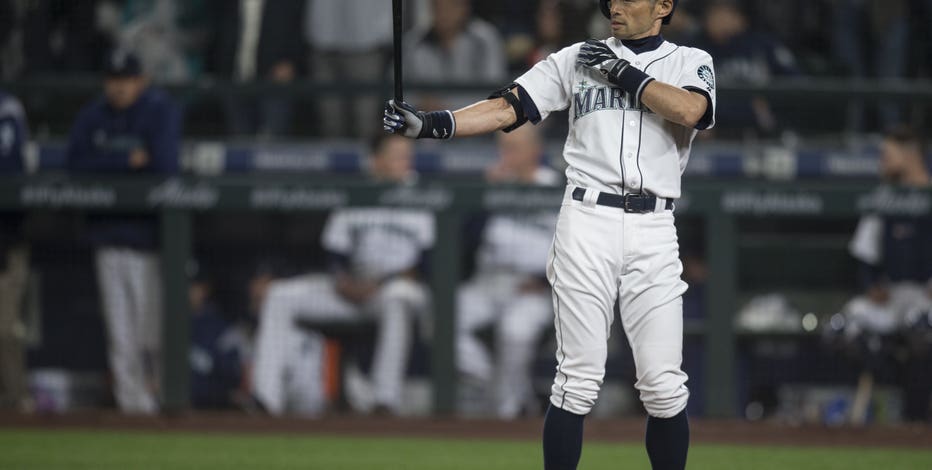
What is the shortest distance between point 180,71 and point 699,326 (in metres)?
4.24

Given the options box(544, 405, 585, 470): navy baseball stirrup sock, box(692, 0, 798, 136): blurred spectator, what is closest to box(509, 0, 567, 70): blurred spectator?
box(692, 0, 798, 136): blurred spectator

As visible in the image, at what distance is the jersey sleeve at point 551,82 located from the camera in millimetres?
4164

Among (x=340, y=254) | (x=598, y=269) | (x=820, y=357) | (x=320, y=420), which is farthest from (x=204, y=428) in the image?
(x=598, y=269)

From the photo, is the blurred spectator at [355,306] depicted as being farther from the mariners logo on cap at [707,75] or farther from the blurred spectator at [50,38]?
the mariners logo on cap at [707,75]

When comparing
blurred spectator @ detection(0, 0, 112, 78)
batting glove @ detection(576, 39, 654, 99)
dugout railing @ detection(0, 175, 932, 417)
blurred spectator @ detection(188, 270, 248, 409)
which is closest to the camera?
batting glove @ detection(576, 39, 654, 99)

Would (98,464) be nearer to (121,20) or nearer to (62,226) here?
(62,226)

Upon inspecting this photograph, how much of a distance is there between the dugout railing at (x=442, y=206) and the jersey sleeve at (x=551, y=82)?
3167 millimetres

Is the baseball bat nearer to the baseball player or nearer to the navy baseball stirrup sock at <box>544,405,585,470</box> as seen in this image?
the baseball player

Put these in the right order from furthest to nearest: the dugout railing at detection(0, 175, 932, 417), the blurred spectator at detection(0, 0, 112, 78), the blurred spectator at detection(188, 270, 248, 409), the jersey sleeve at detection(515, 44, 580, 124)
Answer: the blurred spectator at detection(0, 0, 112, 78) < the blurred spectator at detection(188, 270, 248, 409) < the dugout railing at detection(0, 175, 932, 417) < the jersey sleeve at detection(515, 44, 580, 124)

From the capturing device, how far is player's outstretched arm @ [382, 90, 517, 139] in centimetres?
403

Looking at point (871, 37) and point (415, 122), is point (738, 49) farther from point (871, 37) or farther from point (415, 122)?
point (415, 122)

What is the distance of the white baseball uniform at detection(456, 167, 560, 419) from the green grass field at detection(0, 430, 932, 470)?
63cm

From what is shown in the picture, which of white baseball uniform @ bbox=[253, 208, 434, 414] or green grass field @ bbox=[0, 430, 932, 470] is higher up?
white baseball uniform @ bbox=[253, 208, 434, 414]

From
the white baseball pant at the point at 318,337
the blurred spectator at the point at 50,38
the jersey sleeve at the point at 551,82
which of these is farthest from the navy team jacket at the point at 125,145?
the jersey sleeve at the point at 551,82
